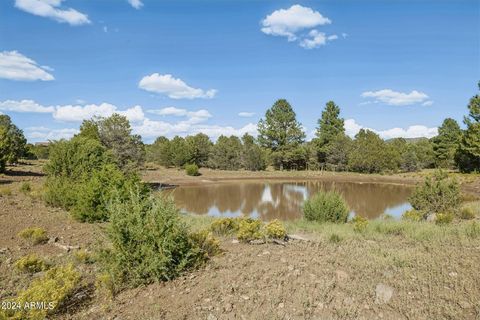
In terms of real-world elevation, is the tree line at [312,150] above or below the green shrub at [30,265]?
above

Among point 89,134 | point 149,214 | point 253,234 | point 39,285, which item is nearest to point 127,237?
point 149,214

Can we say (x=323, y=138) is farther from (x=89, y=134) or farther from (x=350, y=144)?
(x=89, y=134)

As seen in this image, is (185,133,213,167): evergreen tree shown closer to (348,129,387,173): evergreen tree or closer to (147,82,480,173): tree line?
(147,82,480,173): tree line

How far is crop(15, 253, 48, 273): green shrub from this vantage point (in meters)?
6.41

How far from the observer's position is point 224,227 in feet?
31.8

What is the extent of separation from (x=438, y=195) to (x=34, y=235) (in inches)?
556

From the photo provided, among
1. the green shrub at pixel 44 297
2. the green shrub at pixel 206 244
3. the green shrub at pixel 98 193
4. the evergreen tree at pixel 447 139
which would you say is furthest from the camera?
the evergreen tree at pixel 447 139

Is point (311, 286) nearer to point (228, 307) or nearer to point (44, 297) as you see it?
point (228, 307)

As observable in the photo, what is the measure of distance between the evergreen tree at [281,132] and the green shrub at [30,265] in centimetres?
4885

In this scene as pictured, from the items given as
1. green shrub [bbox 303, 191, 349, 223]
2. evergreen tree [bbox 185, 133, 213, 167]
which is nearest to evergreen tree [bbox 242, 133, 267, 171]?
evergreen tree [bbox 185, 133, 213, 167]

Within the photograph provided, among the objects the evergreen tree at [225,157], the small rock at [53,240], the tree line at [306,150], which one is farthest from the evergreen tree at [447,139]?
Result: the small rock at [53,240]

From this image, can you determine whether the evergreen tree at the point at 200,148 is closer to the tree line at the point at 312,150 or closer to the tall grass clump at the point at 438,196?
→ the tree line at the point at 312,150

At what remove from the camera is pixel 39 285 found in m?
4.76

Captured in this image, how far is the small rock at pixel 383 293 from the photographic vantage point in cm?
463
